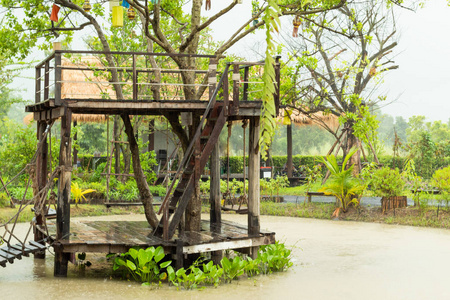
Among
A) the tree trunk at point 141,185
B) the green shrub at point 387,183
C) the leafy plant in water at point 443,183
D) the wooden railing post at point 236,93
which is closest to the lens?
the wooden railing post at point 236,93

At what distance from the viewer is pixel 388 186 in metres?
15.0

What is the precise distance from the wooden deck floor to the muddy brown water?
530 mm

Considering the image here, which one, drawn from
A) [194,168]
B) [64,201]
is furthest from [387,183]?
[64,201]

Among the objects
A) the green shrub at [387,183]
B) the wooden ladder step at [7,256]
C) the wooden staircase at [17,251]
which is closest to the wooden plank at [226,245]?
the wooden staircase at [17,251]

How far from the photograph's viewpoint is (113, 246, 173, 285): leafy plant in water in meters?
8.18

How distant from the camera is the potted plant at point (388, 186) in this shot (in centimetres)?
1501

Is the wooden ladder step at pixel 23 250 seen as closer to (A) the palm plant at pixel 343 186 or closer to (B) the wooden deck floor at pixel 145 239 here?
(B) the wooden deck floor at pixel 145 239

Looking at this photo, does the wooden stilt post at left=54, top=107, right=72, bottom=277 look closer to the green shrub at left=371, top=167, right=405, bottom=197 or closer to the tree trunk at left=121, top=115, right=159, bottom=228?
the tree trunk at left=121, top=115, right=159, bottom=228

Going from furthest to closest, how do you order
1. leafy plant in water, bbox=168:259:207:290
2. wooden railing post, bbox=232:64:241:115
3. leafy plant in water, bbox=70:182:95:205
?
leafy plant in water, bbox=70:182:95:205 < wooden railing post, bbox=232:64:241:115 < leafy plant in water, bbox=168:259:207:290

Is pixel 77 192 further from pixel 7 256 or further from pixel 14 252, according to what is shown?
pixel 7 256

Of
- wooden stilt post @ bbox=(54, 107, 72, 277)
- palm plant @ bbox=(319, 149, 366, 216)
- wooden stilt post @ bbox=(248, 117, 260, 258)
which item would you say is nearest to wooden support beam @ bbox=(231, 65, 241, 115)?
wooden stilt post @ bbox=(248, 117, 260, 258)

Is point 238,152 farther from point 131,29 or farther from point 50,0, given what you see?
point 50,0

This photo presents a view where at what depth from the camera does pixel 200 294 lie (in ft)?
25.7

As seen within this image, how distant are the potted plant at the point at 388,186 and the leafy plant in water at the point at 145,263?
8.11 m
